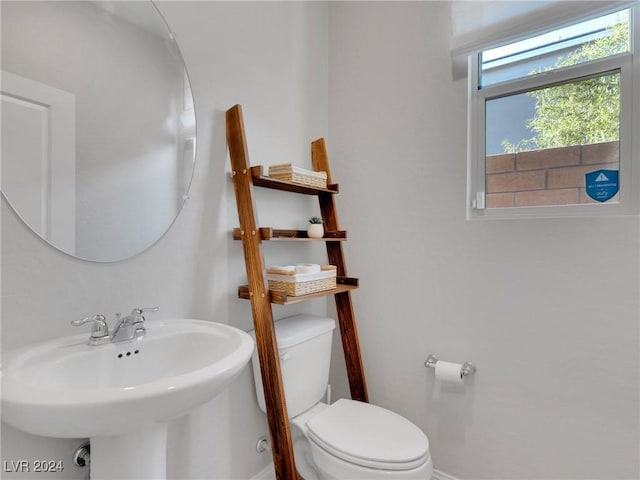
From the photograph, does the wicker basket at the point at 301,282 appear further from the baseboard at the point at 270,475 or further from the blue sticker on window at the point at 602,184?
the blue sticker on window at the point at 602,184

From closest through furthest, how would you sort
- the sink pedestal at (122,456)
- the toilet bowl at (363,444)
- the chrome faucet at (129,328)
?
the sink pedestal at (122,456), the chrome faucet at (129,328), the toilet bowl at (363,444)

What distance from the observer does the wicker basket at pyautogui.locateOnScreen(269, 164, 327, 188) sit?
1.37m

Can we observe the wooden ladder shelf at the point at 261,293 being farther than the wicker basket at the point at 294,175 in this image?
No

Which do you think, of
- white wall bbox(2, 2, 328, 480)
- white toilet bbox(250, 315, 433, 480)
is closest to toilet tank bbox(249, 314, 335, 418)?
white toilet bbox(250, 315, 433, 480)

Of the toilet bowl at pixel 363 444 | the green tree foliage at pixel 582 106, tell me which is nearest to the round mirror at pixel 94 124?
the toilet bowl at pixel 363 444

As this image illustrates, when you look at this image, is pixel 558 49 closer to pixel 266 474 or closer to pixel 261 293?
pixel 261 293

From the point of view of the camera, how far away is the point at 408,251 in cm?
162

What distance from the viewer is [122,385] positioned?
90cm

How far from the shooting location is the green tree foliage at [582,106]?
4.11ft

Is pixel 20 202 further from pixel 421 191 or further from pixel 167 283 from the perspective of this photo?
pixel 421 191

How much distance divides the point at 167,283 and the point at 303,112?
1083mm

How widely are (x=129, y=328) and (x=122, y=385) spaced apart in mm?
147

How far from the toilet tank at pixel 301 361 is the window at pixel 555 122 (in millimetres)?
892

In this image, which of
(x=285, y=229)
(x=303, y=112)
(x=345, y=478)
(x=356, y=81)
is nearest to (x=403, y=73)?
(x=356, y=81)
